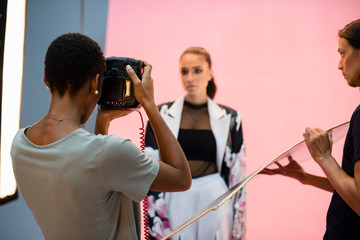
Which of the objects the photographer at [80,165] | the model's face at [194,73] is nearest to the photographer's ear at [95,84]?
the photographer at [80,165]

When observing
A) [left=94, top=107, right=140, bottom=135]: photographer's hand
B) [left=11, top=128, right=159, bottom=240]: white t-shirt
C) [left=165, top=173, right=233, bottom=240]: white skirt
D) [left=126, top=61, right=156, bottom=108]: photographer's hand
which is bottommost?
[left=165, top=173, right=233, bottom=240]: white skirt

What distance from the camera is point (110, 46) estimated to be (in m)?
3.03

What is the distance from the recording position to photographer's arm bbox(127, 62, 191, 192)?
80 cm

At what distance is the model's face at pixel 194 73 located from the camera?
241 centimetres

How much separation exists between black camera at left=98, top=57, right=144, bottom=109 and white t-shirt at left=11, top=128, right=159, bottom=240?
19 cm

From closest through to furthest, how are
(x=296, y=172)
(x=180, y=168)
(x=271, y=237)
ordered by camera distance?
(x=180, y=168)
(x=296, y=172)
(x=271, y=237)

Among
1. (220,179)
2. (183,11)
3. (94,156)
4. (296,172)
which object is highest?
(183,11)

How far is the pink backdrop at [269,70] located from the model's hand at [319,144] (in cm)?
170

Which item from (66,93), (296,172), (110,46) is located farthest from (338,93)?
(66,93)

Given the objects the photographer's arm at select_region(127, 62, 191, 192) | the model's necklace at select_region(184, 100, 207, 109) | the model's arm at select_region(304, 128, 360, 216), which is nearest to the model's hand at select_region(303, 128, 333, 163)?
the model's arm at select_region(304, 128, 360, 216)

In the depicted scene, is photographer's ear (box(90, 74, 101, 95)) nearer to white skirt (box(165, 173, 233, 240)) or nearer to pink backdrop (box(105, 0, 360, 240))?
white skirt (box(165, 173, 233, 240))

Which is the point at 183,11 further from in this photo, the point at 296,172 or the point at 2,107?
the point at 296,172

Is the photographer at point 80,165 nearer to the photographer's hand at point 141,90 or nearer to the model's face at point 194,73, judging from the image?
the photographer's hand at point 141,90

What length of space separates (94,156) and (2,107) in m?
1.45
